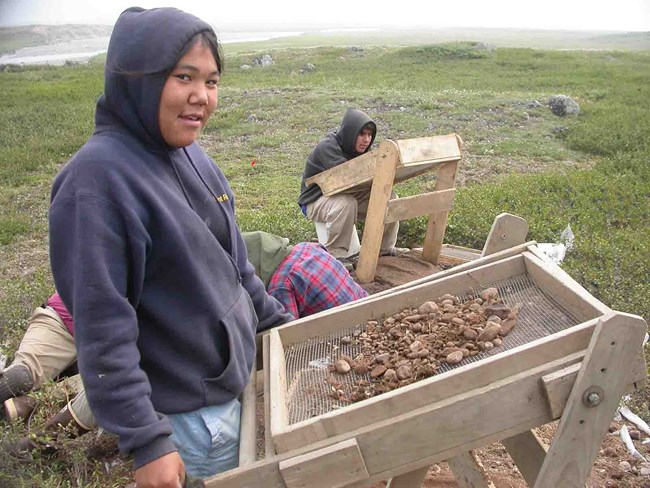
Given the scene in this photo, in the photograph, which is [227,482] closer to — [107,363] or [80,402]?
[107,363]

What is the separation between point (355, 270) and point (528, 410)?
13.0 feet

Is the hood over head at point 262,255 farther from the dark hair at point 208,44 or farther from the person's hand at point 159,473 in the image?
the person's hand at point 159,473

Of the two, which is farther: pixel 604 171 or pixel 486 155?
pixel 486 155

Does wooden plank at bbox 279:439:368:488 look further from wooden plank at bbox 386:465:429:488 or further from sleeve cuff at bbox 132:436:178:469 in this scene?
wooden plank at bbox 386:465:429:488

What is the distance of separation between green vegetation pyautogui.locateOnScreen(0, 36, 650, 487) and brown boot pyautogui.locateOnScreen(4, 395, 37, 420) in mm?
291

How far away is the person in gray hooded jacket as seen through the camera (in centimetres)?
565

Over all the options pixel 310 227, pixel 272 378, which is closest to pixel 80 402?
pixel 272 378

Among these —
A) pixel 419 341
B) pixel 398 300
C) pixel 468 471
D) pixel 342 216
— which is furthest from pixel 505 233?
pixel 342 216

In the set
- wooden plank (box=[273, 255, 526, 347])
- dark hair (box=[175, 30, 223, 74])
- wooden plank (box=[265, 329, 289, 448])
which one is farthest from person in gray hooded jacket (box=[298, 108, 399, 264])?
dark hair (box=[175, 30, 223, 74])

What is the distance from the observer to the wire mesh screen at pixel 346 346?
2014 millimetres

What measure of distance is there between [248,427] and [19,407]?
196cm

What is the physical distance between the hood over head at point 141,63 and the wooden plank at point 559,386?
1.26 m

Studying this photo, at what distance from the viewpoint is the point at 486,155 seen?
11.0m

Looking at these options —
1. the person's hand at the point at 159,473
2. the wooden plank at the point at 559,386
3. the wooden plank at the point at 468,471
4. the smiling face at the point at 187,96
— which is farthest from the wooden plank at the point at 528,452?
the smiling face at the point at 187,96
